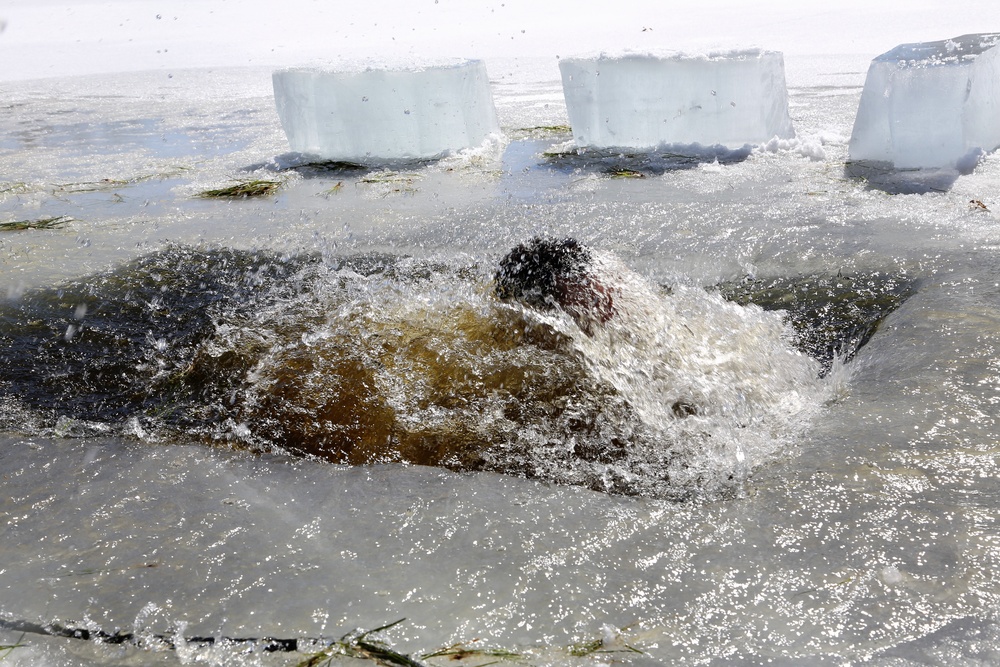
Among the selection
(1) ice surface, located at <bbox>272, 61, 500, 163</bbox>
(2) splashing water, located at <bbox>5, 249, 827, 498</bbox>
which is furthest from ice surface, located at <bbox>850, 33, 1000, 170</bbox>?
(1) ice surface, located at <bbox>272, 61, 500, 163</bbox>

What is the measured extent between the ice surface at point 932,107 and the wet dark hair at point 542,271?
9.38 feet

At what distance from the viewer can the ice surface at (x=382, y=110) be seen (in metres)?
5.43

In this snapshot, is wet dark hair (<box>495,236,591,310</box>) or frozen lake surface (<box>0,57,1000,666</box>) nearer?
frozen lake surface (<box>0,57,1000,666</box>)

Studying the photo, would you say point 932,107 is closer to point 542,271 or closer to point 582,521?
point 542,271

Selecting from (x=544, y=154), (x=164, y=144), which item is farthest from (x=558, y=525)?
(x=164, y=144)

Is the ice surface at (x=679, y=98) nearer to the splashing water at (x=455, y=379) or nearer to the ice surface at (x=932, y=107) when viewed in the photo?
the ice surface at (x=932, y=107)

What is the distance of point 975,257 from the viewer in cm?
288

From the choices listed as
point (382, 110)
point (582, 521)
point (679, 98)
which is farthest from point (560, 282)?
point (382, 110)

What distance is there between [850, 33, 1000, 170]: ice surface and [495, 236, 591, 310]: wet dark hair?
9.38ft

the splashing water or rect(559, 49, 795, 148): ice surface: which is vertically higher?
rect(559, 49, 795, 148): ice surface

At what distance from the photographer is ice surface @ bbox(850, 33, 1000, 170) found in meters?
4.33

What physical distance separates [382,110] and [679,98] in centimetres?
200

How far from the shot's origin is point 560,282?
248cm

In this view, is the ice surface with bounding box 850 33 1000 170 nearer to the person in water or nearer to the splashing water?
the splashing water
